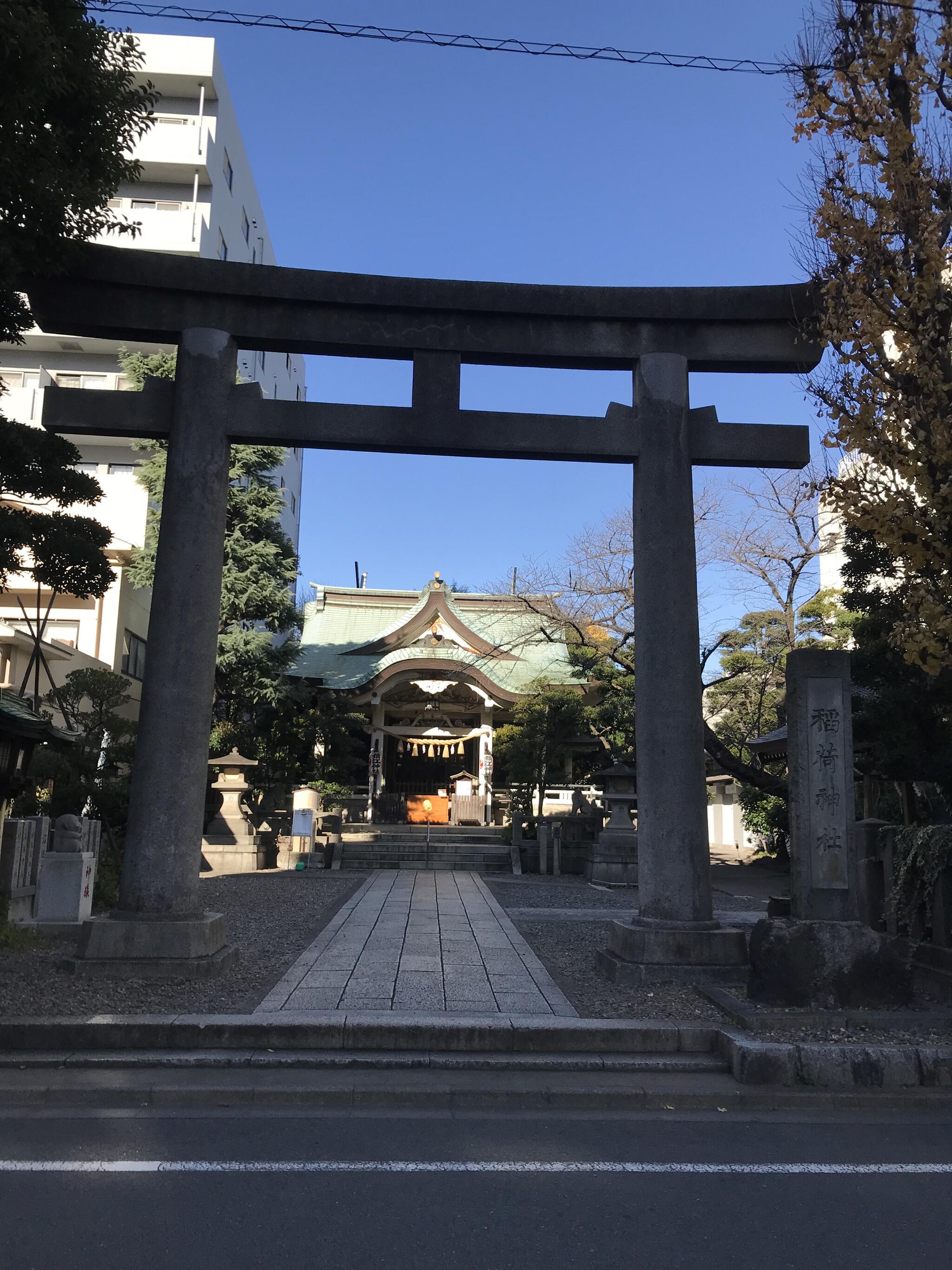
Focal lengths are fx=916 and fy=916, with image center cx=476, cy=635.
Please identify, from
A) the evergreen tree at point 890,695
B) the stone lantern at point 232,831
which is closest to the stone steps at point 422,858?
the stone lantern at point 232,831

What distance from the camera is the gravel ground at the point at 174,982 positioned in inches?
248

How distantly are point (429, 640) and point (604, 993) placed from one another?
1851cm

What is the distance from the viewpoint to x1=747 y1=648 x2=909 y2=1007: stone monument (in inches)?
246

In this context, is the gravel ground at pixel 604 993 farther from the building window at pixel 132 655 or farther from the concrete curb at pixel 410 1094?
the building window at pixel 132 655

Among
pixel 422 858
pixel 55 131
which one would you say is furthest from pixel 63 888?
pixel 422 858

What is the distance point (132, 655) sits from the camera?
→ 25203 mm

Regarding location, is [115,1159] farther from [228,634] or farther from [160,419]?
[228,634]

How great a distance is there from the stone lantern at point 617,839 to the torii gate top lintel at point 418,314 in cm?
1169

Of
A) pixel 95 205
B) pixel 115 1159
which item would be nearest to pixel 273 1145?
pixel 115 1159

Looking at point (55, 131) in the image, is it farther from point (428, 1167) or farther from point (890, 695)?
point (890, 695)

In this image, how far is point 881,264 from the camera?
7.89 m

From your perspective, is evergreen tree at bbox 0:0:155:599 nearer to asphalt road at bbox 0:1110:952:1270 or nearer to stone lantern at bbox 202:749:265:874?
asphalt road at bbox 0:1110:952:1270

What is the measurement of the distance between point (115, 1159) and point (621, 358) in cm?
704

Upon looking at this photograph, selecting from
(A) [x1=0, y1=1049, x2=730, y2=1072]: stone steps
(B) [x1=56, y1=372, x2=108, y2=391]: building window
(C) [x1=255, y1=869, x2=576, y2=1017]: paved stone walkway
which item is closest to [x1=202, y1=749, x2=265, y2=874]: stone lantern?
(C) [x1=255, y1=869, x2=576, y2=1017]: paved stone walkway
